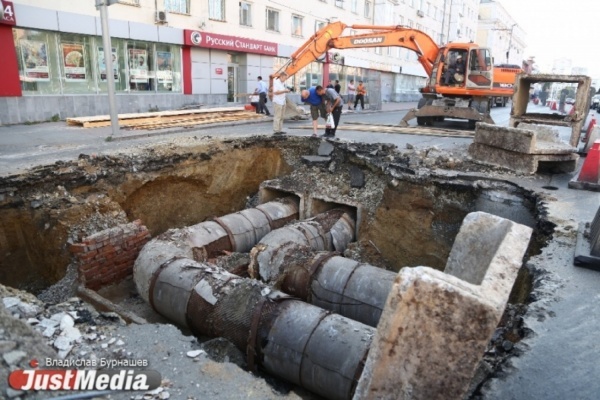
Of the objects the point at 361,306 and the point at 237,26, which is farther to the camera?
the point at 237,26

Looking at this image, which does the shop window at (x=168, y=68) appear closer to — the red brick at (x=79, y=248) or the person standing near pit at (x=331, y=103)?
the person standing near pit at (x=331, y=103)

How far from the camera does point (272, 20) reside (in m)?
20.3

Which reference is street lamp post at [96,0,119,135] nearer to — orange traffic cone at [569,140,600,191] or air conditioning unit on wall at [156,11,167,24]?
air conditioning unit on wall at [156,11,167,24]

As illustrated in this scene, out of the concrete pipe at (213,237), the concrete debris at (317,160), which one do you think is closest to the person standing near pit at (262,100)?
the concrete debris at (317,160)

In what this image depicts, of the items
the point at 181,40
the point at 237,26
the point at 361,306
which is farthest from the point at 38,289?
the point at 237,26

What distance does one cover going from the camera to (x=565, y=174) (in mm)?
7043

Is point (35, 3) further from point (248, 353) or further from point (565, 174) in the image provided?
point (565, 174)

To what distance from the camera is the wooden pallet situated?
35.4 ft

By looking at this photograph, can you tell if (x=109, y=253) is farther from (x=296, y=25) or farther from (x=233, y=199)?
(x=296, y=25)

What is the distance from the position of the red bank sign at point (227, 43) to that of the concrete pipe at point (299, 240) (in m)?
11.2

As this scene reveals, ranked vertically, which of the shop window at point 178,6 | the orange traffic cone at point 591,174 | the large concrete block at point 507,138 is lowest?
the orange traffic cone at point 591,174

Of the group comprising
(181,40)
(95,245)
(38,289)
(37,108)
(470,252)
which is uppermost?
(181,40)

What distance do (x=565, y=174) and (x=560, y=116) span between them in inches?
75.8

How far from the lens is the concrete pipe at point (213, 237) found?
524 cm
